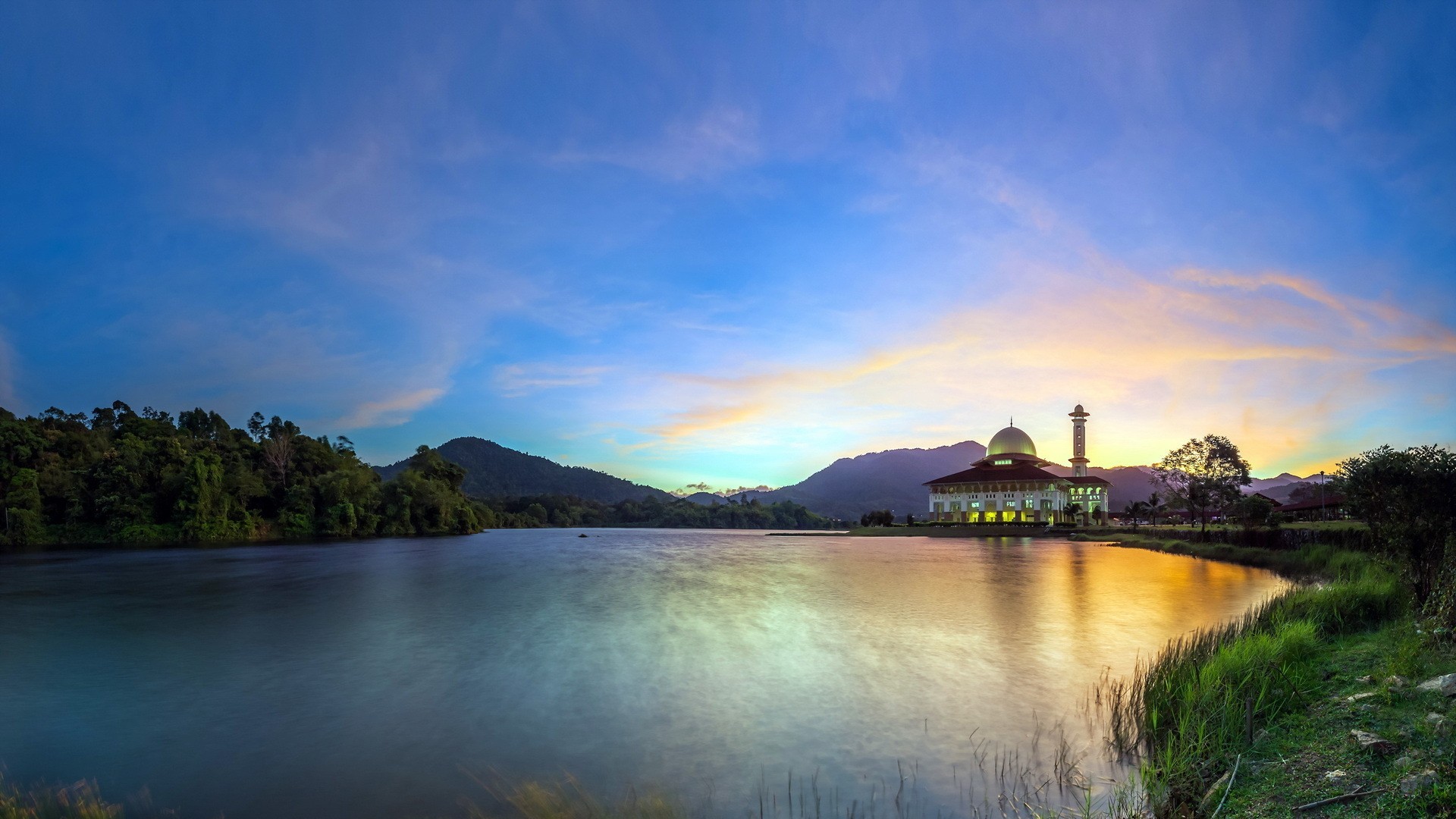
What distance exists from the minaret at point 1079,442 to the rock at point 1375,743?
98.6 m

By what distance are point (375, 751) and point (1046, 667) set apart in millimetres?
11220

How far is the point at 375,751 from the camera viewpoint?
8305 millimetres

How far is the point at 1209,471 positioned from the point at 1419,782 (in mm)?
46328

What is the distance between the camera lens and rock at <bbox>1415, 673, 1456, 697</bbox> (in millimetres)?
5775

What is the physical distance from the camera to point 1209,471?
139ft

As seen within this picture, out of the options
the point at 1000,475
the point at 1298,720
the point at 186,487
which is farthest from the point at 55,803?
the point at 1000,475

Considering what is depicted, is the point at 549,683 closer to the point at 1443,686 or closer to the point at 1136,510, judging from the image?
the point at 1443,686

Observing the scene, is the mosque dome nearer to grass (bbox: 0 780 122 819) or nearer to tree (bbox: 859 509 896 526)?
tree (bbox: 859 509 896 526)

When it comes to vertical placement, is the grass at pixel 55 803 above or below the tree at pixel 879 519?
above

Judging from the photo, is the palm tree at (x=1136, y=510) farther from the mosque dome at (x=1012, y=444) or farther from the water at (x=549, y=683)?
the water at (x=549, y=683)

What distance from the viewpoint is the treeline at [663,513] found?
15688cm

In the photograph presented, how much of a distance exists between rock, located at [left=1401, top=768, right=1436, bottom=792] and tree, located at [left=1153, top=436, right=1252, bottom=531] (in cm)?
4455

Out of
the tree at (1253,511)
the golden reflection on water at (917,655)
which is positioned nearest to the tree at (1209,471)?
the tree at (1253,511)

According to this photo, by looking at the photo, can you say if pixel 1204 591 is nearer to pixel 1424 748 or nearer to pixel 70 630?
pixel 1424 748
